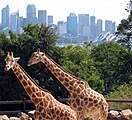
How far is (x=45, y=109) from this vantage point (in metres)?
7.99

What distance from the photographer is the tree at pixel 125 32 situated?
2262 centimetres

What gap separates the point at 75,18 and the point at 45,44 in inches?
4232

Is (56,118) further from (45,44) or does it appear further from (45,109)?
(45,44)

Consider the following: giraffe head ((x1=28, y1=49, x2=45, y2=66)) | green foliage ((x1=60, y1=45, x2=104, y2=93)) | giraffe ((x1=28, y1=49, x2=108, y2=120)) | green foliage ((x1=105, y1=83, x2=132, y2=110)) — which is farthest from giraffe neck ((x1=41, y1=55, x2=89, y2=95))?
green foliage ((x1=60, y1=45, x2=104, y2=93))

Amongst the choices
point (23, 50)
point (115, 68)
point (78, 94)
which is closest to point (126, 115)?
point (78, 94)

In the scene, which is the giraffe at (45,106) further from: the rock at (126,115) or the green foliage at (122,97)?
the green foliage at (122,97)

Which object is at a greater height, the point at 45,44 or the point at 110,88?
the point at 45,44

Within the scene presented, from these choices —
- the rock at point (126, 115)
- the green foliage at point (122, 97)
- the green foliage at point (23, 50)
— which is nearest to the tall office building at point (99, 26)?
the green foliage at point (23, 50)

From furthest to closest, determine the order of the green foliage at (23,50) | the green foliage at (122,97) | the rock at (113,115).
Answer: the green foliage at (23,50)
the green foliage at (122,97)
the rock at (113,115)

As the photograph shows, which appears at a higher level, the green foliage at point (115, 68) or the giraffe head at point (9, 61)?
the giraffe head at point (9, 61)

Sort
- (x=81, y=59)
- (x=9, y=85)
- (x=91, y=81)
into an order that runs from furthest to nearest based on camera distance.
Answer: (x=81, y=59) < (x=91, y=81) < (x=9, y=85)

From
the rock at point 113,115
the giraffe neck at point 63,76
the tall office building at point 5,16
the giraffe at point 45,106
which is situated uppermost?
the tall office building at point 5,16

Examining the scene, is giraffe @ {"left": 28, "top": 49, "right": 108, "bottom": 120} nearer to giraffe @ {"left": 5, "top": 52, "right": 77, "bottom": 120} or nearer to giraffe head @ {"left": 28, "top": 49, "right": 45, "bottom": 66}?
giraffe head @ {"left": 28, "top": 49, "right": 45, "bottom": 66}

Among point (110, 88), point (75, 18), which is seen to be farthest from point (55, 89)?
point (75, 18)
